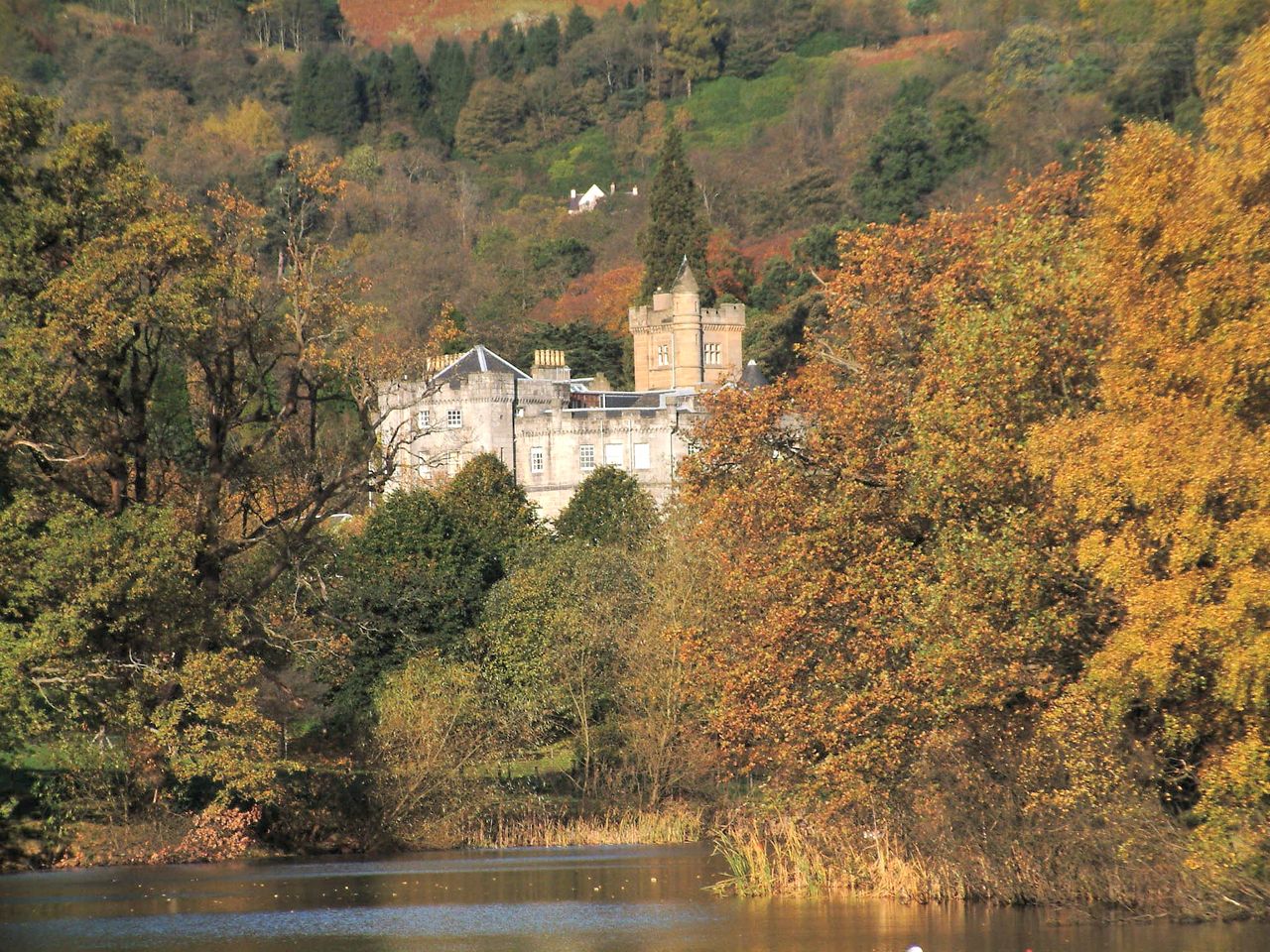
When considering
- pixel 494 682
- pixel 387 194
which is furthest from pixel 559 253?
pixel 494 682

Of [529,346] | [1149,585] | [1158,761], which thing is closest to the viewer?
[1149,585]

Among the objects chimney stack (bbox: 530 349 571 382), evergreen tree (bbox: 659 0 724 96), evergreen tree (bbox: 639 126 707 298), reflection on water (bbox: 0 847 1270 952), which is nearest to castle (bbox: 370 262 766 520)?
chimney stack (bbox: 530 349 571 382)

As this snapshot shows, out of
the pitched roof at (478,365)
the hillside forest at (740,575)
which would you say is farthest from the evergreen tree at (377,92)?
the hillside forest at (740,575)

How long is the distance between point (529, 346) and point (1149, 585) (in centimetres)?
9778

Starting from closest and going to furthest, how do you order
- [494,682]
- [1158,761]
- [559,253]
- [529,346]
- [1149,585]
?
[1149,585] < [1158,761] < [494,682] < [529,346] < [559,253]

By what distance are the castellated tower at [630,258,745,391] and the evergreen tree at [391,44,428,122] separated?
81941mm

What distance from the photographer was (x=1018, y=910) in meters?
25.7

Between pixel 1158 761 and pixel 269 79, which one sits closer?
pixel 1158 761

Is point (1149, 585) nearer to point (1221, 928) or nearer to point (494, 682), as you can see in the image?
point (1221, 928)

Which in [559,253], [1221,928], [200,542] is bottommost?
[1221,928]

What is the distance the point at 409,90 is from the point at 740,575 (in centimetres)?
17005

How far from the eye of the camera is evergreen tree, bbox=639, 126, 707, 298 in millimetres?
116312

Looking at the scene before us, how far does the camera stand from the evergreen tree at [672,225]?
11631 centimetres

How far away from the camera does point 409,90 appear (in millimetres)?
191500
